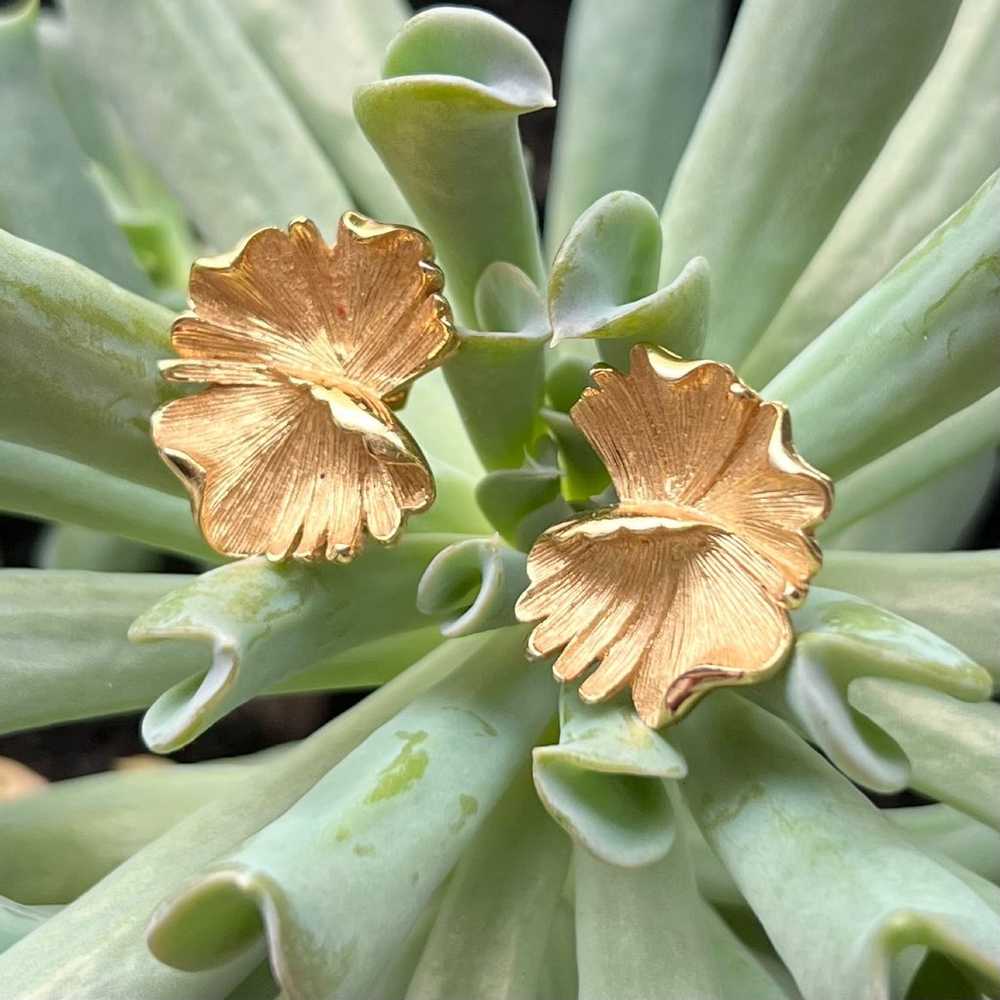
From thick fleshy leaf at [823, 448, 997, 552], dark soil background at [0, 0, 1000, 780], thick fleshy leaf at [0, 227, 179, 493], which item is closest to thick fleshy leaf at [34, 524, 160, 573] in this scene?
dark soil background at [0, 0, 1000, 780]

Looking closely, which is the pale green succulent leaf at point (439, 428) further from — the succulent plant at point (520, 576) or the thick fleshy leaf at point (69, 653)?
the thick fleshy leaf at point (69, 653)

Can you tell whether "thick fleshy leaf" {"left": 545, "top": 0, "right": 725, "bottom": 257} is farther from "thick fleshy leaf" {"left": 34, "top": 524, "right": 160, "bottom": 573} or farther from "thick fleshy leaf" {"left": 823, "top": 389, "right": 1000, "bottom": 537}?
"thick fleshy leaf" {"left": 34, "top": 524, "right": 160, "bottom": 573}

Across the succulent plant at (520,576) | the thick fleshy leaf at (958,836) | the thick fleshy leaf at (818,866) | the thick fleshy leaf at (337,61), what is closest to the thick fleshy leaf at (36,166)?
the succulent plant at (520,576)

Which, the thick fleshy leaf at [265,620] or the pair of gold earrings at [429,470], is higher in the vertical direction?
the pair of gold earrings at [429,470]

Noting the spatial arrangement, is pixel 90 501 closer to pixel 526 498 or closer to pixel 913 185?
pixel 526 498

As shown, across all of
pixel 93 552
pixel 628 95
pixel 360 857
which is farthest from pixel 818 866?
pixel 93 552

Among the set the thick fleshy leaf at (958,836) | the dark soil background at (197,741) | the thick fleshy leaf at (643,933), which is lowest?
the dark soil background at (197,741)

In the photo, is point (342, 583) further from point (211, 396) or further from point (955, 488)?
point (955, 488)

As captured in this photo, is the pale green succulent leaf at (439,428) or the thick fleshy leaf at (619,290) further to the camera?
the pale green succulent leaf at (439,428)

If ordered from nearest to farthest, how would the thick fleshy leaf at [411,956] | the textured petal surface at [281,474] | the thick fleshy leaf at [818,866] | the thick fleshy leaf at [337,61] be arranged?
the thick fleshy leaf at [818,866] → the textured petal surface at [281,474] → the thick fleshy leaf at [411,956] → the thick fleshy leaf at [337,61]
